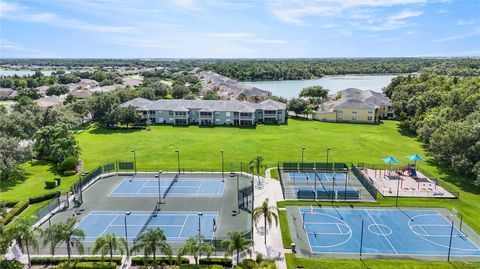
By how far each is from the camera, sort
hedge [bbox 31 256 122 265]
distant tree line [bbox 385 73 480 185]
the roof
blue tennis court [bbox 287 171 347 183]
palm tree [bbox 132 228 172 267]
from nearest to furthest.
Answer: palm tree [bbox 132 228 172 267] < hedge [bbox 31 256 122 265] < distant tree line [bbox 385 73 480 185] < blue tennis court [bbox 287 171 347 183] < the roof

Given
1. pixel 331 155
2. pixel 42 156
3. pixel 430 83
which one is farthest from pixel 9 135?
pixel 430 83

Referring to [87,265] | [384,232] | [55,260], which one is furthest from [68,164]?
[384,232]

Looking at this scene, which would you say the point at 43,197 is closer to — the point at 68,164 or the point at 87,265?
the point at 68,164

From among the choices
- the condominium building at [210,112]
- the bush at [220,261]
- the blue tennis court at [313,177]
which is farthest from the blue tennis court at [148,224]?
the condominium building at [210,112]

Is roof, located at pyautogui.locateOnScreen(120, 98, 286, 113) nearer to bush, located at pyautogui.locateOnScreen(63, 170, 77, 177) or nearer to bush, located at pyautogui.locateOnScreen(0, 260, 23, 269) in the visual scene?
bush, located at pyautogui.locateOnScreen(63, 170, 77, 177)

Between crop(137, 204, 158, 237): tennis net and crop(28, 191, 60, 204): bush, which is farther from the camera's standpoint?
crop(28, 191, 60, 204): bush

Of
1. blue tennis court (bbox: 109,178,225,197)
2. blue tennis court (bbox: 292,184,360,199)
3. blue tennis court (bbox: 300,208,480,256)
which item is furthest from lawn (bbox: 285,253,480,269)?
blue tennis court (bbox: 109,178,225,197)
